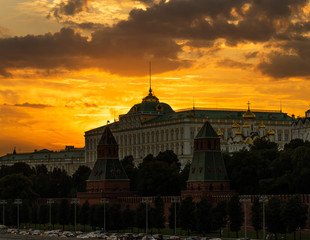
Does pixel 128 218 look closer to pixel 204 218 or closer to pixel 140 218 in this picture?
pixel 140 218

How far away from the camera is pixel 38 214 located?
199m

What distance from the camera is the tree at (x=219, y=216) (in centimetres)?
15300

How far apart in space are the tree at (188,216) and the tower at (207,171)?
33.9 ft

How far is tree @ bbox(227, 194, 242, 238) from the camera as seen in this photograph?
5930 inches

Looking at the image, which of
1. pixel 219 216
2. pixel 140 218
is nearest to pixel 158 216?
pixel 140 218

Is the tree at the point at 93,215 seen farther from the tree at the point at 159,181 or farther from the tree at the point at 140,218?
the tree at the point at 159,181

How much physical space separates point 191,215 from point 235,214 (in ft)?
29.4

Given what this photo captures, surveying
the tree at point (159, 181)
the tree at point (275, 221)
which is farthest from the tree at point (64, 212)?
the tree at point (275, 221)

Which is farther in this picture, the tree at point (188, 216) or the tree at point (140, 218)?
the tree at point (140, 218)

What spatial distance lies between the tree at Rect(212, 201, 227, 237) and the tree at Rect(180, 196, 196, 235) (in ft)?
12.5

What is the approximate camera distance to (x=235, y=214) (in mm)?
151750

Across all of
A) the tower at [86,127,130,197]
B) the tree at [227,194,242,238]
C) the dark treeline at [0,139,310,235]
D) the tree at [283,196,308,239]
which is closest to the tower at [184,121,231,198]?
the dark treeline at [0,139,310,235]

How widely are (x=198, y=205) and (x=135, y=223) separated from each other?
1626 cm

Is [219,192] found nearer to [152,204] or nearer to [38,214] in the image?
[152,204]
